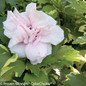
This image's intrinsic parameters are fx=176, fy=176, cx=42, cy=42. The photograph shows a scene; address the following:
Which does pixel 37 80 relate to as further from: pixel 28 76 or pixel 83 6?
pixel 83 6

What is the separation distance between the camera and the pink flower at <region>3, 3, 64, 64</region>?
579 mm

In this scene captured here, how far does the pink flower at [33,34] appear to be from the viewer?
1.90 ft

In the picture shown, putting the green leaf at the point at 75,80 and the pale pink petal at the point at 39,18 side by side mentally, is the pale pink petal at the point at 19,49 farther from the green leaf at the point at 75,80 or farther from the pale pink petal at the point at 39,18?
the green leaf at the point at 75,80

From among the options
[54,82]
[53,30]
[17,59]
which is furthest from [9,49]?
[54,82]

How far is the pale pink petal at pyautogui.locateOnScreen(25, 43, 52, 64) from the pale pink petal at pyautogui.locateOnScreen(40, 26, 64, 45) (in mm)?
20

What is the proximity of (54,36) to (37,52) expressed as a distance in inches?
3.2

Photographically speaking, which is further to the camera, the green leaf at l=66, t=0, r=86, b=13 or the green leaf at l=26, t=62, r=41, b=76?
the green leaf at l=66, t=0, r=86, b=13

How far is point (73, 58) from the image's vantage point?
620mm

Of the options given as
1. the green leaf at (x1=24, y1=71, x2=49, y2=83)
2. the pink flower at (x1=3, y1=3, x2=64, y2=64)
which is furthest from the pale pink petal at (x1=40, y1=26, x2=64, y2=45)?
the green leaf at (x1=24, y1=71, x2=49, y2=83)

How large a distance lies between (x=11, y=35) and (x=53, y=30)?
0.14 metres

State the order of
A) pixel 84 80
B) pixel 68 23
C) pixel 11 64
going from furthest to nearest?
pixel 68 23, pixel 84 80, pixel 11 64

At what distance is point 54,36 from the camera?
60cm

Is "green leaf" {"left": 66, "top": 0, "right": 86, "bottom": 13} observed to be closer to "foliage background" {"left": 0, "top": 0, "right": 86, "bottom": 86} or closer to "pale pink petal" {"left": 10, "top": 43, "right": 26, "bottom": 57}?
"foliage background" {"left": 0, "top": 0, "right": 86, "bottom": 86}

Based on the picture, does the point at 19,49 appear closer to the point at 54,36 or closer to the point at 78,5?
the point at 54,36
